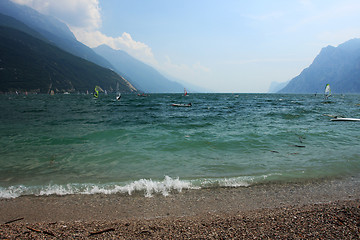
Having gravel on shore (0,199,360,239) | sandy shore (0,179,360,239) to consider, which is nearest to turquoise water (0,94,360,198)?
sandy shore (0,179,360,239)

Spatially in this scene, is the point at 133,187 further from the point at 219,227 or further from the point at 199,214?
the point at 219,227

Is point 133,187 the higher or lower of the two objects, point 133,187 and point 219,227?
the lower

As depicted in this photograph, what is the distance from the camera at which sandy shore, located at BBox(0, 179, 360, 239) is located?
4398 mm

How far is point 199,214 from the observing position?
549 cm

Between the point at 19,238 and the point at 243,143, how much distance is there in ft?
41.1

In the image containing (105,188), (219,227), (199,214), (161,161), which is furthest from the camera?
(161,161)

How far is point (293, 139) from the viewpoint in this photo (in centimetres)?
1503

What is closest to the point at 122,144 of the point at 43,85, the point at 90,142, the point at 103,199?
the point at 90,142

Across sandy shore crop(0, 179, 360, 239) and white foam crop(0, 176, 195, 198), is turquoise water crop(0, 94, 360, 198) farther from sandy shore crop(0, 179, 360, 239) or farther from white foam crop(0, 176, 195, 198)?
sandy shore crop(0, 179, 360, 239)

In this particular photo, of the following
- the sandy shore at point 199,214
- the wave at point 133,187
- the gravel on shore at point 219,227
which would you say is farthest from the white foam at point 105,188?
the gravel on shore at point 219,227

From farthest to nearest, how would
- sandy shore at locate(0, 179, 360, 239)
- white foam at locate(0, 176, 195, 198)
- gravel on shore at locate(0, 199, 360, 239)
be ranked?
white foam at locate(0, 176, 195, 198), sandy shore at locate(0, 179, 360, 239), gravel on shore at locate(0, 199, 360, 239)

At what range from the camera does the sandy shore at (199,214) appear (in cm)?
440

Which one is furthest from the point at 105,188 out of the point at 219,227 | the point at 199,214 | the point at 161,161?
the point at 219,227

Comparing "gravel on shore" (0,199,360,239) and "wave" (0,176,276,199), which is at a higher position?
"gravel on shore" (0,199,360,239)
